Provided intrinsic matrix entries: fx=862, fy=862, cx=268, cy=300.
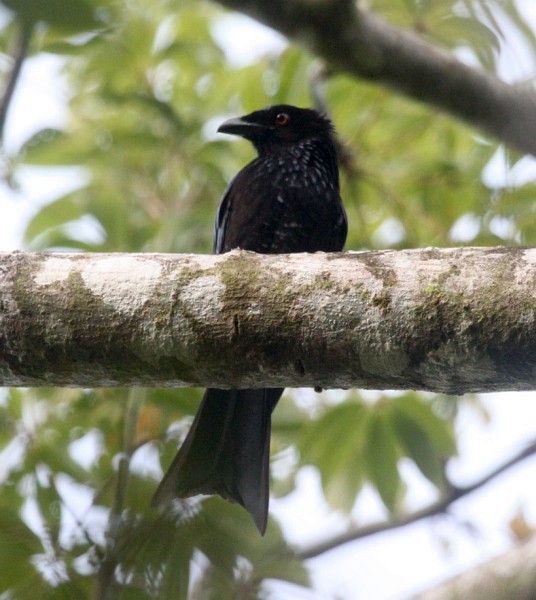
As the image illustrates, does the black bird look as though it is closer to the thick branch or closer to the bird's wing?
the bird's wing

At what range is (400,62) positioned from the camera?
3514 millimetres

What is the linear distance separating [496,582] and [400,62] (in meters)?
2.06

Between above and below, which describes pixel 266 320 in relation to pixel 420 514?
below

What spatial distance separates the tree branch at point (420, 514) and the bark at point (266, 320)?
2.51 metres

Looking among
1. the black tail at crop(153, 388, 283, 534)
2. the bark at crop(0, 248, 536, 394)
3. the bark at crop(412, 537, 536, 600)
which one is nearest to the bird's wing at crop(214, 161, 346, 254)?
the black tail at crop(153, 388, 283, 534)

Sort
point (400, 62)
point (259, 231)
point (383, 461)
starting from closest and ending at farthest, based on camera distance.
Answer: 1. point (259, 231)
2. point (400, 62)
3. point (383, 461)

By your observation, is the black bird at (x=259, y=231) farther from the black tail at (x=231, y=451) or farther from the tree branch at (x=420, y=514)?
the tree branch at (x=420, y=514)

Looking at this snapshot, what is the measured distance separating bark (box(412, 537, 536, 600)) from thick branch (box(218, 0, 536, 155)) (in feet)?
5.17

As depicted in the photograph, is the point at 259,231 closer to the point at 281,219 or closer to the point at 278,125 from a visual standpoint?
the point at 281,219

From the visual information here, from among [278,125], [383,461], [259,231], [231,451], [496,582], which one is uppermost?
[278,125]

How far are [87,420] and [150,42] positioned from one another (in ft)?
6.29

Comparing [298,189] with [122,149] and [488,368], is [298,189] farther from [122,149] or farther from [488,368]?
[488,368]

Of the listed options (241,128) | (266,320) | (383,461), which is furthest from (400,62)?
(266,320)

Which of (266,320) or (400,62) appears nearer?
(266,320)
